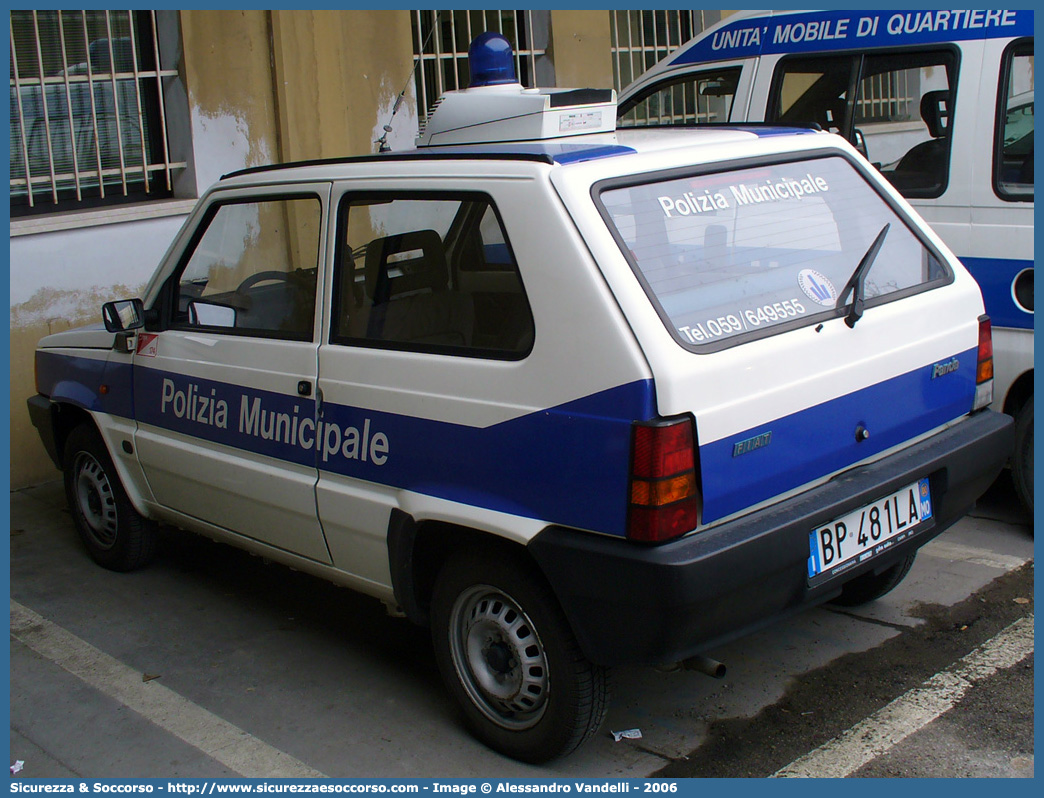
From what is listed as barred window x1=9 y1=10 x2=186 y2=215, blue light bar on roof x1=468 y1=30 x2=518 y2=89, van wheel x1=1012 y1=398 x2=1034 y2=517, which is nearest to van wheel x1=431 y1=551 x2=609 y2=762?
blue light bar on roof x1=468 y1=30 x2=518 y2=89

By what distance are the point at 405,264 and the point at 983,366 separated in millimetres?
1999

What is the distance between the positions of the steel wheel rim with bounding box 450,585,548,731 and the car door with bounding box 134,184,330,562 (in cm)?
65

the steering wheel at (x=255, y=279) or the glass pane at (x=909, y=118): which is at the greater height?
the glass pane at (x=909, y=118)

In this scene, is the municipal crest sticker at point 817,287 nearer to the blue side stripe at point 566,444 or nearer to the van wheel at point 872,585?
the blue side stripe at point 566,444

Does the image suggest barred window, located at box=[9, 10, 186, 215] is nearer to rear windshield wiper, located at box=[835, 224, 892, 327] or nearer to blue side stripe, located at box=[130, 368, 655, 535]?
blue side stripe, located at box=[130, 368, 655, 535]

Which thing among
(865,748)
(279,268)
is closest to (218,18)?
(279,268)

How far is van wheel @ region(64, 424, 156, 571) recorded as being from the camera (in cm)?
485

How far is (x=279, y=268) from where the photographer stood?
398 cm

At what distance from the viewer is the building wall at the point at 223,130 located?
6.41 m

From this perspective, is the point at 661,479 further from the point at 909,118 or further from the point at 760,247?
the point at 909,118

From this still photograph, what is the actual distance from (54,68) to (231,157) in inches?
48.4

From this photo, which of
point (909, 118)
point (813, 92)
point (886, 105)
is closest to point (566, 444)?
point (909, 118)

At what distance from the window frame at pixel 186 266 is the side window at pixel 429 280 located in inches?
4.0

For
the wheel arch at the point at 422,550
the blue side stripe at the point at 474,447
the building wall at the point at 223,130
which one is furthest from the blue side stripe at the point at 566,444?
the building wall at the point at 223,130
